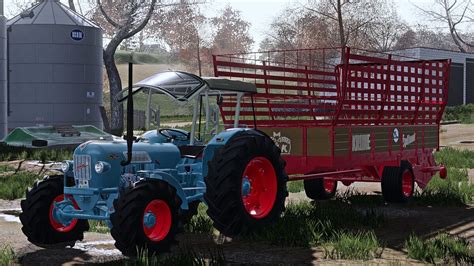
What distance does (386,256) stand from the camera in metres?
6.35

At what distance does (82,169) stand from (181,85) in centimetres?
144

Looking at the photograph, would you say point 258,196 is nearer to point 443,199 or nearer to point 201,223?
point 201,223

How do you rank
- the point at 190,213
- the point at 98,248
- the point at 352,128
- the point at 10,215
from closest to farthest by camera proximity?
1. the point at 98,248
2. the point at 190,213
3. the point at 352,128
4. the point at 10,215

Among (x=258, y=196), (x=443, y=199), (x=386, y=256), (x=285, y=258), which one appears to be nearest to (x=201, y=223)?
(x=258, y=196)

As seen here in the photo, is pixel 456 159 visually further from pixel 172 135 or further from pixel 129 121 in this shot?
pixel 129 121

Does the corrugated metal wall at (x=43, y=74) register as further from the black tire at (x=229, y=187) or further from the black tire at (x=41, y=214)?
the black tire at (x=229, y=187)

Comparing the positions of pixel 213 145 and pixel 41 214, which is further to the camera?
pixel 213 145

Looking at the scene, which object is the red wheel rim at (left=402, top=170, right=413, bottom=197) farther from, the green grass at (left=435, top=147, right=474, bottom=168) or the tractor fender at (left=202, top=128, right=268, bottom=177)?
the green grass at (left=435, top=147, right=474, bottom=168)

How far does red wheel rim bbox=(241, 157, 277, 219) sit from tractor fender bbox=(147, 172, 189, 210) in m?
0.93


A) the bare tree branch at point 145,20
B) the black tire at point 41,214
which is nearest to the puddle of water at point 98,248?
the black tire at point 41,214

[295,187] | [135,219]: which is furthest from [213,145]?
[295,187]

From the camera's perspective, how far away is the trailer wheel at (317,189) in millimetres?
10516

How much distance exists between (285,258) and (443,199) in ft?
14.6

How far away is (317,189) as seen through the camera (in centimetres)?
1057
